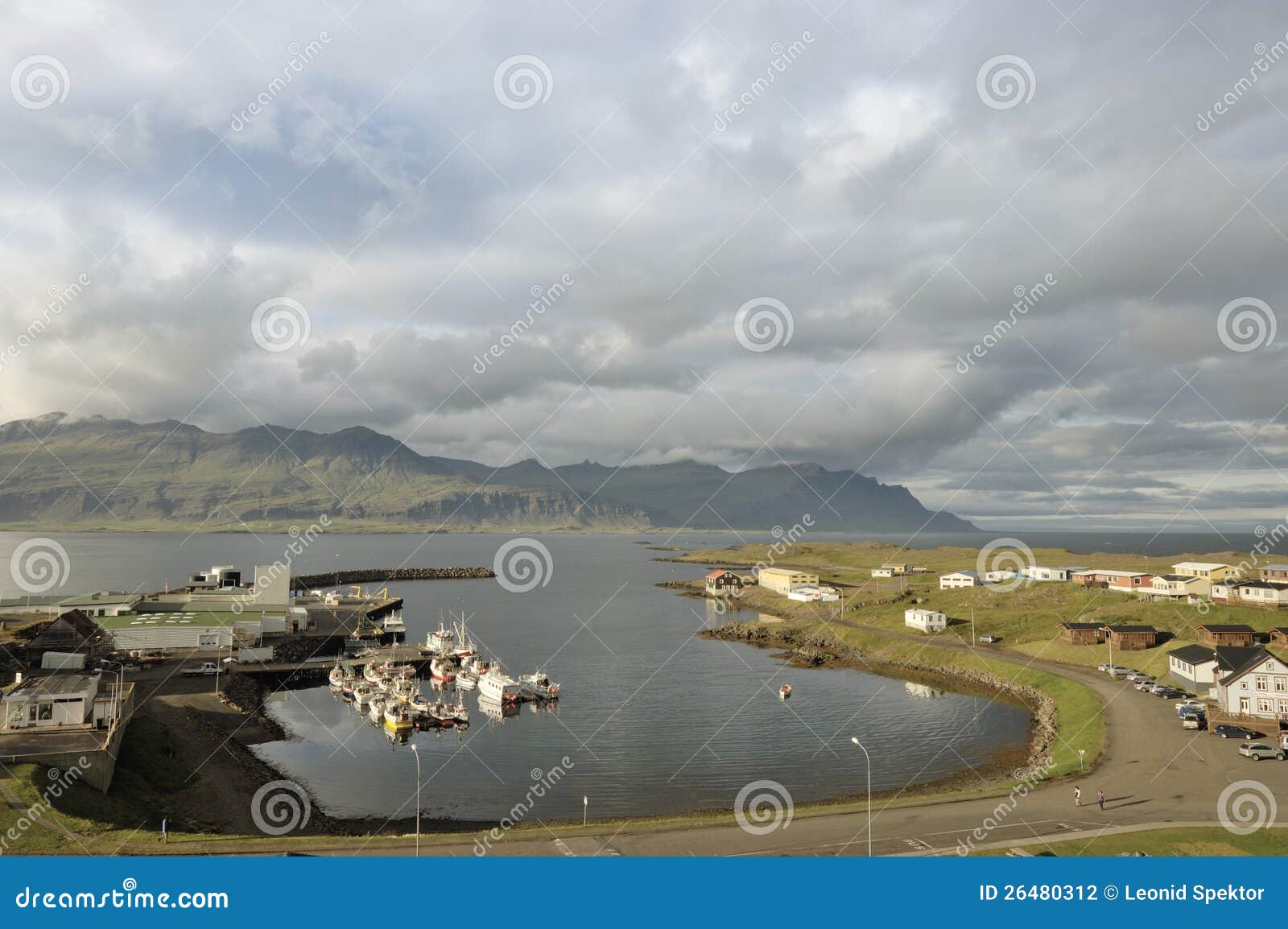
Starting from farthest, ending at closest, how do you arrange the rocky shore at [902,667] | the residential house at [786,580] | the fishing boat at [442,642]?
1. the residential house at [786,580]
2. the fishing boat at [442,642]
3. the rocky shore at [902,667]

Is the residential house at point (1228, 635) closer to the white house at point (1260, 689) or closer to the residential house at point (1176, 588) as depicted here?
the white house at point (1260, 689)

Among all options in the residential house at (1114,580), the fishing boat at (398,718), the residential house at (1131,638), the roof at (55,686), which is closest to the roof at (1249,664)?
the residential house at (1131,638)

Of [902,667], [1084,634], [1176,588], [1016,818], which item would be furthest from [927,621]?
[1016,818]

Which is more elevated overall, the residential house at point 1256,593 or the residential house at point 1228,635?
the residential house at point 1256,593

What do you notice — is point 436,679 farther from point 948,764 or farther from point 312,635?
point 948,764

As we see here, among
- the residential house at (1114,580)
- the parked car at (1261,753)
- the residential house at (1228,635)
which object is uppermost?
the residential house at (1114,580)

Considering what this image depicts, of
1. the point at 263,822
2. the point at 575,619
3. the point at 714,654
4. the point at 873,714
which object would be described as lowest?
the point at 263,822

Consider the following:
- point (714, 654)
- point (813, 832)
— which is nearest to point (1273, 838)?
point (813, 832)
